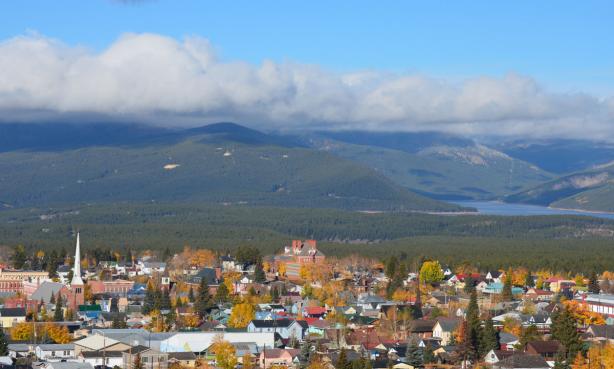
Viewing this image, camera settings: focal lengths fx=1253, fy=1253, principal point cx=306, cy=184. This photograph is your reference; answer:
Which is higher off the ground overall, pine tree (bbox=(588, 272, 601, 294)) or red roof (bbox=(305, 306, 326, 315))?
pine tree (bbox=(588, 272, 601, 294))

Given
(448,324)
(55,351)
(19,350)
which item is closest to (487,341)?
(448,324)

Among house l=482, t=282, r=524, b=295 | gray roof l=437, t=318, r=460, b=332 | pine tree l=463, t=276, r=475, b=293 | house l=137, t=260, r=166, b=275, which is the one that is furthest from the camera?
house l=137, t=260, r=166, b=275

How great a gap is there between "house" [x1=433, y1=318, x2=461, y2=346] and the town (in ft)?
0.40

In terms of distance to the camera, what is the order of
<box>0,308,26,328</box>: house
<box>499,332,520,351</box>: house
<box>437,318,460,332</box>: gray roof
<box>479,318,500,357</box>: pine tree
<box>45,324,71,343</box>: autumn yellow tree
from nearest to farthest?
<box>479,318,500,357</box>: pine tree, <box>499,332,520,351</box>: house, <box>45,324,71,343</box>: autumn yellow tree, <box>437,318,460,332</box>: gray roof, <box>0,308,26,328</box>: house

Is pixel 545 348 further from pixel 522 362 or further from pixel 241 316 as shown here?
pixel 241 316

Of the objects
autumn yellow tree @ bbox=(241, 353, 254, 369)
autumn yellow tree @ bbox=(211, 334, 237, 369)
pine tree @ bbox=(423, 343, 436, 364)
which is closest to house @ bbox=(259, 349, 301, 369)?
autumn yellow tree @ bbox=(241, 353, 254, 369)

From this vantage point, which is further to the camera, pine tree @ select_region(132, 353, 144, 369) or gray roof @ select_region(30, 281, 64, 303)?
gray roof @ select_region(30, 281, 64, 303)

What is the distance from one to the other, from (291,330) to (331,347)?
7727mm

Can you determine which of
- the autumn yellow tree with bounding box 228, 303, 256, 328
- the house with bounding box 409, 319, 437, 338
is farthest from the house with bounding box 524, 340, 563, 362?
the autumn yellow tree with bounding box 228, 303, 256, 328

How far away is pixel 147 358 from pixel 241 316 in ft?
61.7

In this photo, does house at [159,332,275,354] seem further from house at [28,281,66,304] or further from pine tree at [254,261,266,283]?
pine tree at [254,261,266,283]

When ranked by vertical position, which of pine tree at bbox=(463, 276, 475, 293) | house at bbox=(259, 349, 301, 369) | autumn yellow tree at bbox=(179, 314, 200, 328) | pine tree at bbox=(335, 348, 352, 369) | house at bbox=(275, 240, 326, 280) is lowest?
house at bbox=(259, 349, 301, 369)

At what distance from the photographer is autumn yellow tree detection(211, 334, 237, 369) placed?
72.9 metres

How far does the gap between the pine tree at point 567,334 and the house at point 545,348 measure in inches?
19.3
